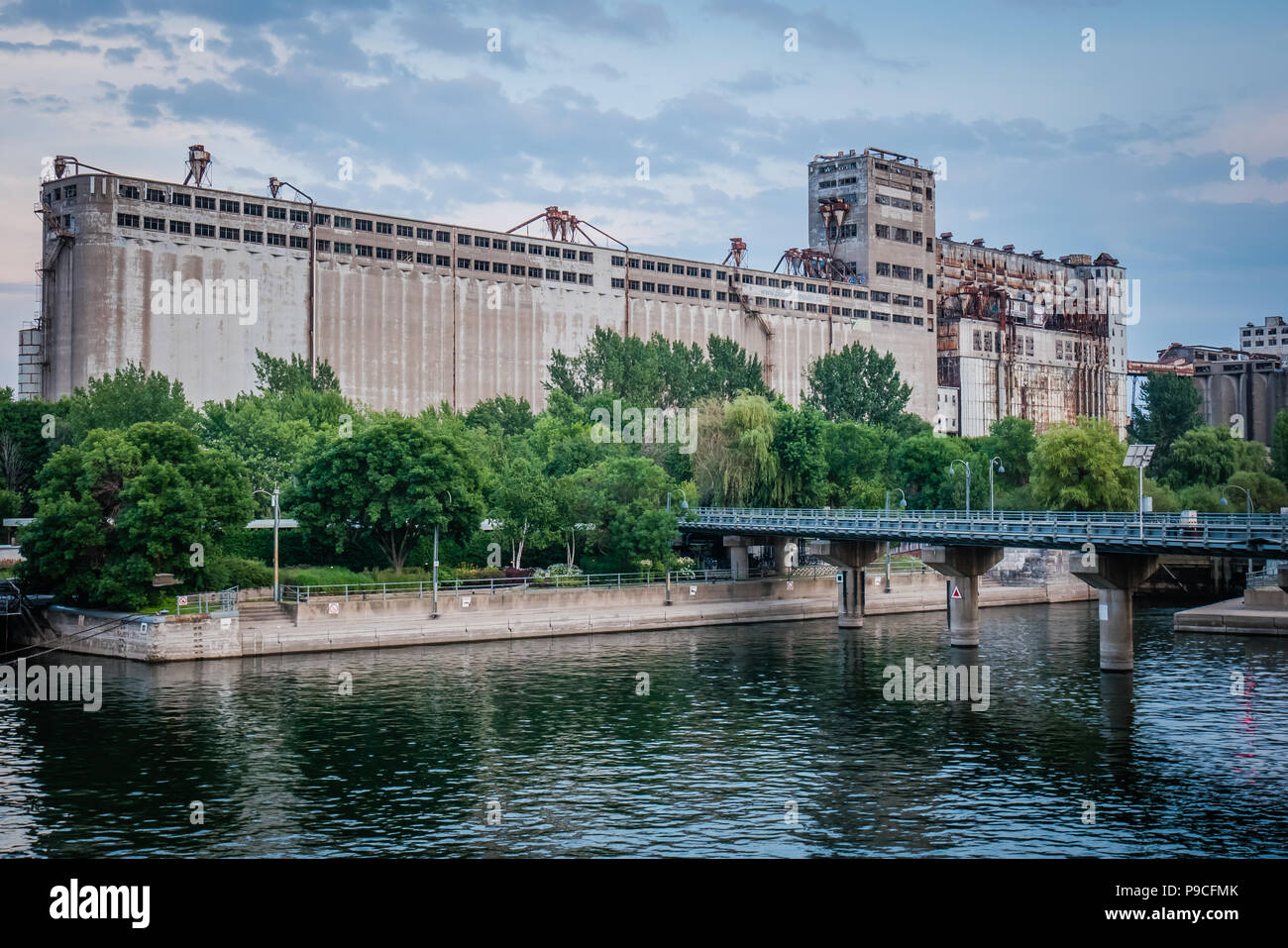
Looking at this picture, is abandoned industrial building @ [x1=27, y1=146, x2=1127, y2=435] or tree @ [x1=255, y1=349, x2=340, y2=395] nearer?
tree @ [x1=255, y1=349, x2=340, y2=395]

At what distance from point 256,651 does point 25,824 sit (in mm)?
32172

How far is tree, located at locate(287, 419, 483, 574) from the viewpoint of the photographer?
76.8m

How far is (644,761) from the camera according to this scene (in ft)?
140

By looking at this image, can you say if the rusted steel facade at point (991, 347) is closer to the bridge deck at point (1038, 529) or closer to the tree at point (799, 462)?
the bridge deck at point (1038, 529)

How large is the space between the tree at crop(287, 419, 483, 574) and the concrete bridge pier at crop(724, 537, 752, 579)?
20864 millimetres

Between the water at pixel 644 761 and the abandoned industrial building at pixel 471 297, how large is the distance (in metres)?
65.4

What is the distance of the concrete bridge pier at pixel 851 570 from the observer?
84.8 meters

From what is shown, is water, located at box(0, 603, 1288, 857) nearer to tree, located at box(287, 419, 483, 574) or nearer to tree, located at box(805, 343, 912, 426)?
tree, located at box(287, 419, 483, 574)

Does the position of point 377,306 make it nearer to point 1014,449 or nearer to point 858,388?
point 858,388

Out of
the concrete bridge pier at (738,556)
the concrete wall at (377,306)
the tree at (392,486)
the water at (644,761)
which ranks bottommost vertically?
the water at (644,761)

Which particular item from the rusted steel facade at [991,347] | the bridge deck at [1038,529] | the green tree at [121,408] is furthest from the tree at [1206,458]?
the green tree at [121,408]

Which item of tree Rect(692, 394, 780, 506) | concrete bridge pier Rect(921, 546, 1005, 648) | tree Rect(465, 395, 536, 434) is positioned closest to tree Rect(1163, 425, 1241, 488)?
tree Rect(692, 394, 780, 506)

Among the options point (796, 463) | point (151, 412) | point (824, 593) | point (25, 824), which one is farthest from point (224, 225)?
point (25, 824)

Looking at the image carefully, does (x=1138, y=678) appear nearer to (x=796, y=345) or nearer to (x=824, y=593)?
(x=824, y=593)
